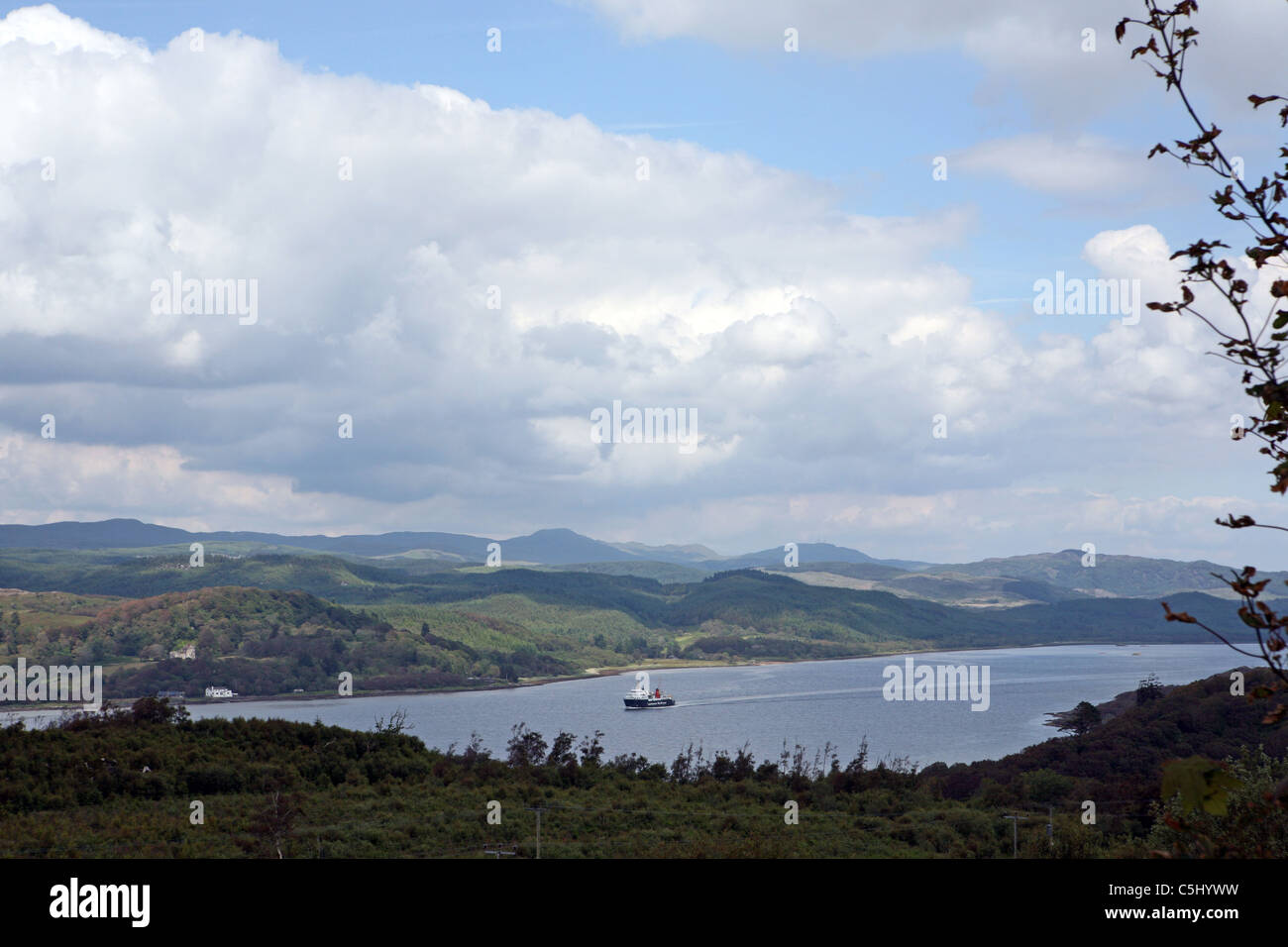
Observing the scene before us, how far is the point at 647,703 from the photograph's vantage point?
102 metres

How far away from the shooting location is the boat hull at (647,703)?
102 metres

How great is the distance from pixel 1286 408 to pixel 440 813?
842 inches

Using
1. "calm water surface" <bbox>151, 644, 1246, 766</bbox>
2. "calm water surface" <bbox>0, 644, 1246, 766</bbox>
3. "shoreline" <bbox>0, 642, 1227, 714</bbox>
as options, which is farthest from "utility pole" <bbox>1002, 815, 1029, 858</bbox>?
"shoreline" <bbox>0, 642, 1227, 714</bbox>

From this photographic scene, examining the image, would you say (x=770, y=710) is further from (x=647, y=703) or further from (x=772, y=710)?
(x=647, y=703)

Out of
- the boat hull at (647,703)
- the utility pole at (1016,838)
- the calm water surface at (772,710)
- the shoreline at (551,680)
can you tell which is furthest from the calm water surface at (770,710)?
the utility pole at (1016,838)

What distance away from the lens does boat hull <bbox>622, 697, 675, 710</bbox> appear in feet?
334

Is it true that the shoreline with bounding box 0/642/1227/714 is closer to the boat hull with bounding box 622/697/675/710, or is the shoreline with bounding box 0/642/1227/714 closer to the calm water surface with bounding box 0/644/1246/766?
the calm water surface with bounding box 0/644/1246/766

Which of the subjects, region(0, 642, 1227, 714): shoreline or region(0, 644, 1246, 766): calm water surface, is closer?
region(0, 644, 1246, 766): calm water surface

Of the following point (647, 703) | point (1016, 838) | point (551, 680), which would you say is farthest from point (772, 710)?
point (1016, 838)

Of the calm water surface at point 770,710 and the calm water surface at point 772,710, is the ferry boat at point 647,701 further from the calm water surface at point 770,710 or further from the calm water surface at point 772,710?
the calm water surface at point 770,710
